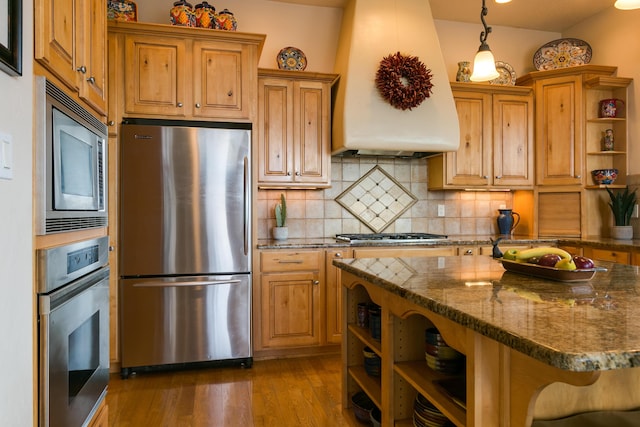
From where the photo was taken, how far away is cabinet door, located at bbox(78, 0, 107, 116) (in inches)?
62.9

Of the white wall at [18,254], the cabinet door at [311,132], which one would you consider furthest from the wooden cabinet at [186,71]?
the white wall at [18,254]

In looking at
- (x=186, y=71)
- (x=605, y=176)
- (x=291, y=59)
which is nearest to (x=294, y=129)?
(x=291, y=59)

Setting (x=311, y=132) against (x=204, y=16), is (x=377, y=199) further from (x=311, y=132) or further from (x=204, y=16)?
(x=204, y=16)

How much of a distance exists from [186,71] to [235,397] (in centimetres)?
218

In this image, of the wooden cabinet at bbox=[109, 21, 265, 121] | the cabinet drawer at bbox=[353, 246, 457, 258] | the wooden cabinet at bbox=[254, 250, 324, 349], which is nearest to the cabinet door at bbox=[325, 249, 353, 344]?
the wooden cabinet at bbox=[254, 250, 324, 349]

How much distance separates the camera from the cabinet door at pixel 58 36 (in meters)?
1.19

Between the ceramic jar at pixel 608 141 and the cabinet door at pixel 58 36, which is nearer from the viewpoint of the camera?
the cabinet door at pixel 58 36

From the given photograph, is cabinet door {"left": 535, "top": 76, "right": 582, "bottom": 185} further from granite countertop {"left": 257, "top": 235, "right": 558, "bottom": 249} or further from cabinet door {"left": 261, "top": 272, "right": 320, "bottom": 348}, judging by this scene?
cabinet door {"left": 261, "top": 272, "right": 320, "bottom": 348}

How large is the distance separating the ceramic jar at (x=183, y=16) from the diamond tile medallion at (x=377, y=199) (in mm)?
1836

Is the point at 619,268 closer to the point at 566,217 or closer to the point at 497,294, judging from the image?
the point at 497,294

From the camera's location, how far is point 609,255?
3.47 metres

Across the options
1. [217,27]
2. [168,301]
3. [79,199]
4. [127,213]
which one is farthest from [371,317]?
[217,27]

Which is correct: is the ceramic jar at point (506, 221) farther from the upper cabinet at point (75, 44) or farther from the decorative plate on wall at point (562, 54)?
the upper cabinet at point (75, 44)

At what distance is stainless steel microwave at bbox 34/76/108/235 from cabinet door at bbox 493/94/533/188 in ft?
11.2
